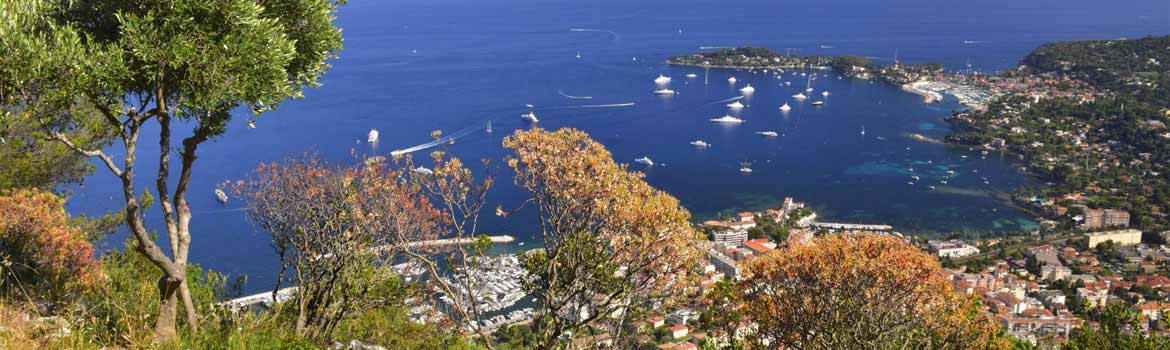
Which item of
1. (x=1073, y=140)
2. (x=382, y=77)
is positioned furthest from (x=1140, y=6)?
(x=382, y=77)

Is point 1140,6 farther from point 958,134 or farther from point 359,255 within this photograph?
point 359,255

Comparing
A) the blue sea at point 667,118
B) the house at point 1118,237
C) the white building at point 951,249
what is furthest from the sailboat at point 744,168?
the house at point 1118,237

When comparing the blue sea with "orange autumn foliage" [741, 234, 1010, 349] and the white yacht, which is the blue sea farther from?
"orange autumn foliage" [741, 234, 1010, 349]

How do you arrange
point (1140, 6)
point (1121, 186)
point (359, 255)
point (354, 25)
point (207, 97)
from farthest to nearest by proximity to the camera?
1. point (1140, 6)
2. point (354, 25)
3. point (1121, 186)
4. point (359, 255)
5. point (207, 97)

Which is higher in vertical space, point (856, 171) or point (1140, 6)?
point (1140, 6)

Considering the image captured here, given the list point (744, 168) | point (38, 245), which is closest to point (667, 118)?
point (744, 168)

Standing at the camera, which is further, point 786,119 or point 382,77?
point 382,77

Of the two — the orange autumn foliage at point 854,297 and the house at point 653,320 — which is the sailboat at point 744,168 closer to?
the house at point 653,320

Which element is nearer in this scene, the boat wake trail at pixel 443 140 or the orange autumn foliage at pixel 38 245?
the orange autumn foliage at pixel 38 245
